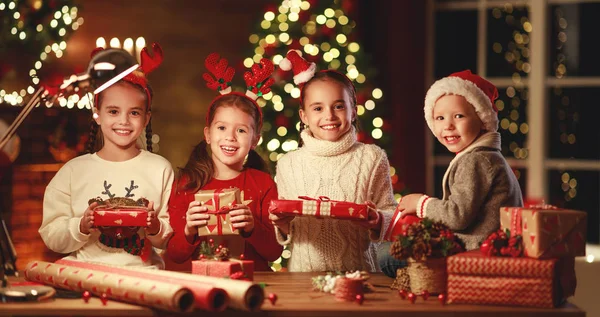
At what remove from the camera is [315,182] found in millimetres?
3213

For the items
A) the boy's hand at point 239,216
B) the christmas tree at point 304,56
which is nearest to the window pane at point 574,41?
the christmas tree at point 304,56

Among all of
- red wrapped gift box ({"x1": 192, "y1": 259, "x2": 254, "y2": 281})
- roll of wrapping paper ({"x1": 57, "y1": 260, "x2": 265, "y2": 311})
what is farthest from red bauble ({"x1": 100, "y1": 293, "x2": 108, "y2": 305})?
red wrapped gift box ({"x1": 192, "y1": 259, "x2": 254, "y2": 281})

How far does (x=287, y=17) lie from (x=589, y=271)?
8.67 ft

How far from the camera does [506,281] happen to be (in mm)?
2504

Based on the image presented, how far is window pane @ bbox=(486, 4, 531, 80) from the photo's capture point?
237 inches

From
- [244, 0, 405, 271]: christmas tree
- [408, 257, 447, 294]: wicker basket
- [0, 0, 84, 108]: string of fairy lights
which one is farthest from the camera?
[244, 0, 405, 271]: christmas tree

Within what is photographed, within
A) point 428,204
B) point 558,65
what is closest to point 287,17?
point 558,65

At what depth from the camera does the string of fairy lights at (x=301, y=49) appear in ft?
17.2

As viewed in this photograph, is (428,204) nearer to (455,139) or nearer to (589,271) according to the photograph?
(455,139)

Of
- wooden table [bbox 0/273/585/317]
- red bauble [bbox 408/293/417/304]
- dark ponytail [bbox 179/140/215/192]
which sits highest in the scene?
dark ponytail [bbox 179/140/215/192]

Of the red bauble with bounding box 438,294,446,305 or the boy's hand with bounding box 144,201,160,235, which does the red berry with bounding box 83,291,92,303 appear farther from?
the red bauble with bounding box 438,294,446,305

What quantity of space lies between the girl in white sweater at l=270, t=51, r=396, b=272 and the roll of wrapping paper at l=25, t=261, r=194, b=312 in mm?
774

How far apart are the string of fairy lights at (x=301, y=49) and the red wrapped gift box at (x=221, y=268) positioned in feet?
7.99

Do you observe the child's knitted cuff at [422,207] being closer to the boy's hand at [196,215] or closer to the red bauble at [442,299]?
the red bauble at [442,299]
